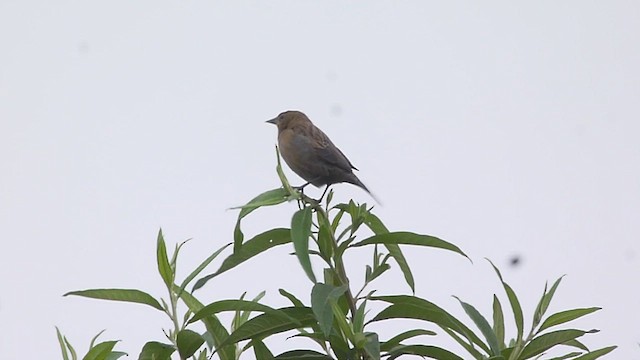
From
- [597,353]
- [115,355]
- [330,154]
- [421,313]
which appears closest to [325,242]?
[421,313]

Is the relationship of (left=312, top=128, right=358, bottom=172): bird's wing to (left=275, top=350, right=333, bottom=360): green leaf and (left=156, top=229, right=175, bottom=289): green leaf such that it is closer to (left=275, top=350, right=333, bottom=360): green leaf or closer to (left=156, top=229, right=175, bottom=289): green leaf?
(left=156, top=229, right=175, bottom=289): green leaf

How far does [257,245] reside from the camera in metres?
2.61

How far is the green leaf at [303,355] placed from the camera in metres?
2.41

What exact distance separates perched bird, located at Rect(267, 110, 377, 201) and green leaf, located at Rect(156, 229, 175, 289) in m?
2.62

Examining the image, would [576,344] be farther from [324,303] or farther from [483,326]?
[324,303]

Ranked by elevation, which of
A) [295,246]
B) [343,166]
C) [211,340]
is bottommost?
[211,340]

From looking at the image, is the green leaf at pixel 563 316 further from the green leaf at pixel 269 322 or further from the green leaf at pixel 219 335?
the green leaf at pixel 219 335

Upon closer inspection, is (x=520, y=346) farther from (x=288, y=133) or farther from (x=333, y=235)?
(x=288, y=133)

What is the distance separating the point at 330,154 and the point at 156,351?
122 inches

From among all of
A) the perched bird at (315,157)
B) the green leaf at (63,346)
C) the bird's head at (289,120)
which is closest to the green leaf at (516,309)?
the green leaf at (63,346)

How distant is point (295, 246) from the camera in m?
2.43

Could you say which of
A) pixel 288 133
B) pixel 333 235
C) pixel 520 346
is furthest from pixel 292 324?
pixel 288 133

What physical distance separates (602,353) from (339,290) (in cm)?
81

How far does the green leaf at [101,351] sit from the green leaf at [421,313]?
75 cm
